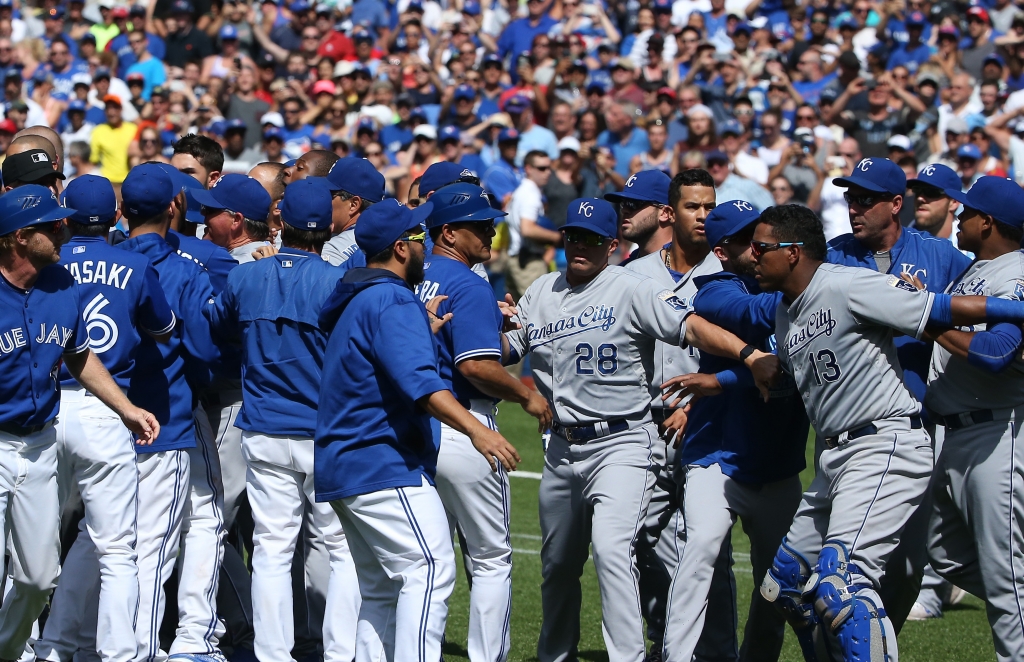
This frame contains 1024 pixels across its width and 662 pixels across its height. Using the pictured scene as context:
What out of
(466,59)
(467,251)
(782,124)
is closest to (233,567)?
(467,251)

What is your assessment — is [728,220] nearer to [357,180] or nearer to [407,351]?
[407,351]

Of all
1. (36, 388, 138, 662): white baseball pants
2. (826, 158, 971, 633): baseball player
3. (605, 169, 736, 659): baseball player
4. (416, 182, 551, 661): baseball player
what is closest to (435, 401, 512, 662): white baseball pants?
(416, 182, 551, 661): baseball player

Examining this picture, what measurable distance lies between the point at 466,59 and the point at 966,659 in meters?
12.6

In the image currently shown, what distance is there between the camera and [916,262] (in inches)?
247

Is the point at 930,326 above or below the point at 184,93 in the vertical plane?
above

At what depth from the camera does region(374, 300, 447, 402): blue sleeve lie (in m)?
4.96

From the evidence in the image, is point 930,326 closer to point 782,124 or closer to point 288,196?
point 288,196

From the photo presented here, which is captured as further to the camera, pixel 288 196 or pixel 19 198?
pixel 288 196

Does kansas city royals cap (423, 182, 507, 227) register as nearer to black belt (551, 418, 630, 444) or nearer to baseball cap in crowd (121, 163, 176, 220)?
black belt (551, 418, 630, 444)

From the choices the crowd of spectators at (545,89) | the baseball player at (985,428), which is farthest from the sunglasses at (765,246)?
the crowd of spectators at (545,89)

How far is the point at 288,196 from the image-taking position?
6.25m

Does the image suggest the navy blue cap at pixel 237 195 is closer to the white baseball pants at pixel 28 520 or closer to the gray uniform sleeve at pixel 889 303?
the white baseball pants at pixel 28 520

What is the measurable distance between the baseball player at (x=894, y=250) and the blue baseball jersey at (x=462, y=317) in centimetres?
182

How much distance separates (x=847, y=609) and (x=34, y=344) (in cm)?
367
